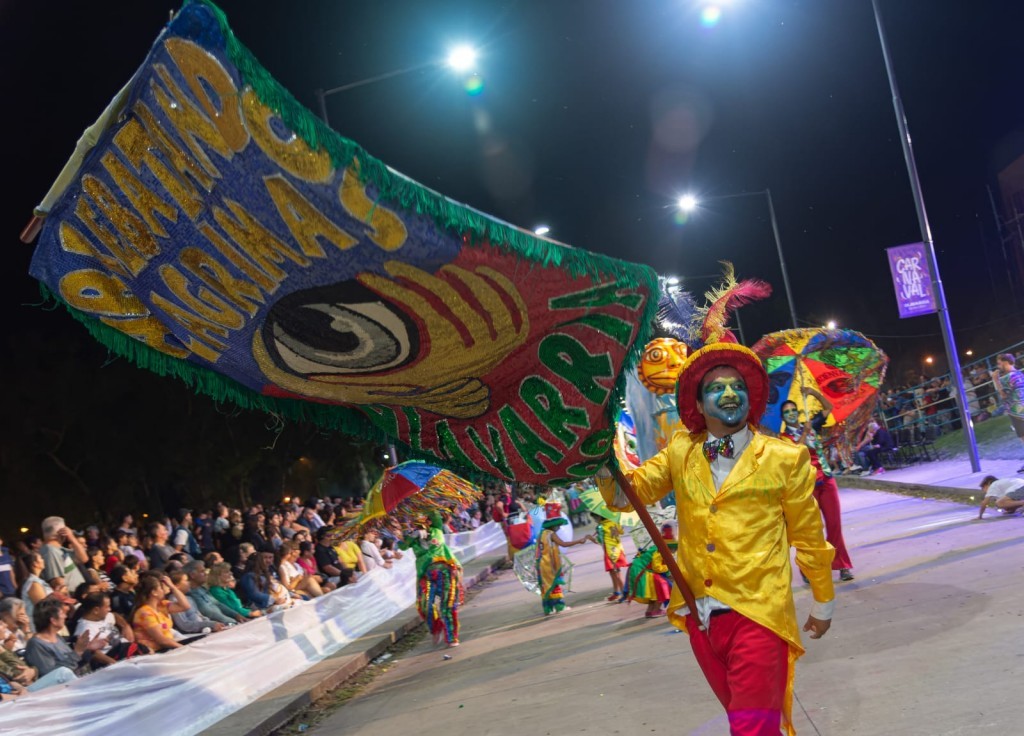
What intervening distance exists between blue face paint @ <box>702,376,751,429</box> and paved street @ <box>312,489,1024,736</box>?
1.88 metres

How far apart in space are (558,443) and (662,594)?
5.78 m

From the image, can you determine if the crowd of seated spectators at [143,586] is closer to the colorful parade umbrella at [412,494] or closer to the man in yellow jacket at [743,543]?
the colorful parade umbrella at [412,494]

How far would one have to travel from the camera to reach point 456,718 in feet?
23.1

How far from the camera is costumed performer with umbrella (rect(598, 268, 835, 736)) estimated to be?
376 cm

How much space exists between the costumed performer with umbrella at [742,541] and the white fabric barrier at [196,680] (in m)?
4.56

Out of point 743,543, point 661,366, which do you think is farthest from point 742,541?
point 661,366

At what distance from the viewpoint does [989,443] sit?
18.8 m

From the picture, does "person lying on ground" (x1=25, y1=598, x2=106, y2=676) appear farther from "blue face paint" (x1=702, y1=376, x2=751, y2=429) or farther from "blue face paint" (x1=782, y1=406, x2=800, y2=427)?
"blue face paint" (x1=782, y1=406, x2=800, y2=427)

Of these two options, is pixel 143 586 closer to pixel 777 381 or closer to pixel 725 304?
pixel 725 304

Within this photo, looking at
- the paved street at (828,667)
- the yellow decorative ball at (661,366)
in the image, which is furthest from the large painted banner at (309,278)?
the yellow decorative ball at (661,366)

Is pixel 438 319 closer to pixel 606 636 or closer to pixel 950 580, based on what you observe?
pixel 950 580

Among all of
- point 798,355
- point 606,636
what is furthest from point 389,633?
point 798,355

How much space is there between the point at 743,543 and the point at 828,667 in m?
2.77

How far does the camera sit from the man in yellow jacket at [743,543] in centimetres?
375
